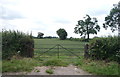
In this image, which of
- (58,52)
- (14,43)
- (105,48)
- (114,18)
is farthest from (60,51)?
(114,18)

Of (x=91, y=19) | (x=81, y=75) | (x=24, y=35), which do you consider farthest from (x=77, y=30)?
(x=81, y=75)

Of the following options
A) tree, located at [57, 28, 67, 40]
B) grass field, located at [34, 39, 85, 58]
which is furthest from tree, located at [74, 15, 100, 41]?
grass field, located at [34, 39, 85, 58]

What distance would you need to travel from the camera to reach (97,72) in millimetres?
7242

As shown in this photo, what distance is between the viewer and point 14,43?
33.3ft

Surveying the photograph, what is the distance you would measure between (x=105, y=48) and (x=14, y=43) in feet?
17.4

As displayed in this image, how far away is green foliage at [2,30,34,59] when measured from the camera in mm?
9570

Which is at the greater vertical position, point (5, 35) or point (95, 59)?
point (5, 35)

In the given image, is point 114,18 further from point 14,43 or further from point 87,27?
point 14,43

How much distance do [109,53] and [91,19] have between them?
4625 cm

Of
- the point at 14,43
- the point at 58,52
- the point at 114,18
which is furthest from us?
the point at 114,18

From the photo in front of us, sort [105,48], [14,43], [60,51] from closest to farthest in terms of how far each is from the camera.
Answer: [105,48] → [14,43] → [60,51]

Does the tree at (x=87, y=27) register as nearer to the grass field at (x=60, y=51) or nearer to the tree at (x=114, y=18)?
the tree at (x=114, y=18)

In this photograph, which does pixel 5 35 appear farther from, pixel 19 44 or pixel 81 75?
pixel 81 75

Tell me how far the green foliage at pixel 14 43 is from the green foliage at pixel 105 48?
12.8 ft
